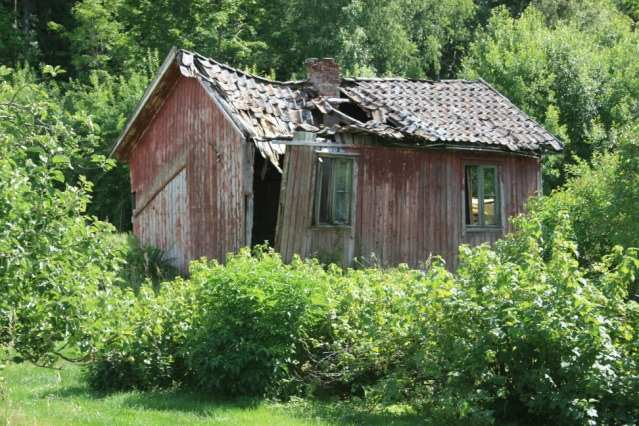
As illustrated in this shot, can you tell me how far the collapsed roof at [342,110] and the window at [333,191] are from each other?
0.62m

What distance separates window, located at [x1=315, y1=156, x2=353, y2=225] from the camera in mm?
17328

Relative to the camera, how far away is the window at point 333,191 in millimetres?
17328

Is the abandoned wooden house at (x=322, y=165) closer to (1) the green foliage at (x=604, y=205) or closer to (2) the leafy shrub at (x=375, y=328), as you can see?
(1) the green foliage at (x=604, y=205)

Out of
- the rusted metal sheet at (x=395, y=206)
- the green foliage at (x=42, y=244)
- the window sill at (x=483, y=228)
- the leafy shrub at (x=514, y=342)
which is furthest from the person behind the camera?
the window sill at (x=483, y=228)

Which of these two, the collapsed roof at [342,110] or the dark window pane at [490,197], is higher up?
the collapsed roof at [342,110]

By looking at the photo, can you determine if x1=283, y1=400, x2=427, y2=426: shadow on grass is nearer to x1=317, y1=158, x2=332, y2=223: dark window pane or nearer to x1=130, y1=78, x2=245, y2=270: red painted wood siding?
x1=130, y1=78, x2=245, y2=270: red painted wood siding

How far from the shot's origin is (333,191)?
17.6 m

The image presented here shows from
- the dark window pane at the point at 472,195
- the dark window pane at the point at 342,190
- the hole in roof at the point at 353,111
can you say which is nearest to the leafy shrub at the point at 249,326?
the dark window pane at the point at 342,190

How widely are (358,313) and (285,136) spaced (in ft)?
22.2

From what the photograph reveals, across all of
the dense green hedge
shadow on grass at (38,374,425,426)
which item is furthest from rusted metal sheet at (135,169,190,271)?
shadow on grass at (38,374,425,426)

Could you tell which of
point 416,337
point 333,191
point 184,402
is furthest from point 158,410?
point 333,191

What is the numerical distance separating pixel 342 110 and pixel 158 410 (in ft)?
36.5

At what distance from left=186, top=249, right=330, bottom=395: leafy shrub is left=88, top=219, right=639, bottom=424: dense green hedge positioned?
15 mm

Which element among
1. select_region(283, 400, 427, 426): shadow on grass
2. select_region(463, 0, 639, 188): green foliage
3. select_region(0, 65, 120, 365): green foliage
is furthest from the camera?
select_region(463, 0, 639, 188): green foliage
